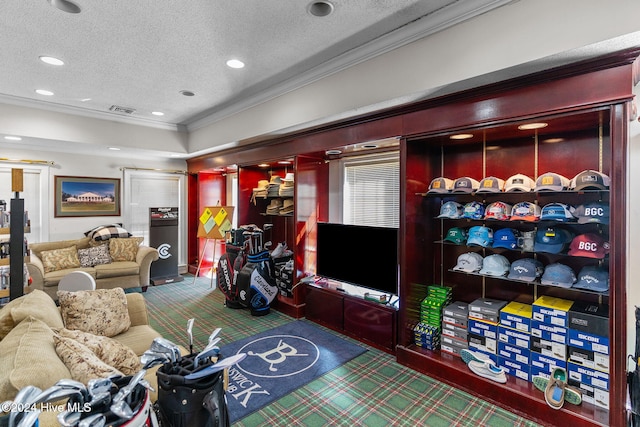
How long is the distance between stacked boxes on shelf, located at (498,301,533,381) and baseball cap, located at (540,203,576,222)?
764 mm

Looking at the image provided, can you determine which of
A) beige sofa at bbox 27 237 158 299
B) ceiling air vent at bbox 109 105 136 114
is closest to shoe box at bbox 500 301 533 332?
beige sofa at bbox 27 237 158 299

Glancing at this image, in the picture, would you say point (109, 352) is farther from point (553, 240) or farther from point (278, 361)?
point (553, 240)

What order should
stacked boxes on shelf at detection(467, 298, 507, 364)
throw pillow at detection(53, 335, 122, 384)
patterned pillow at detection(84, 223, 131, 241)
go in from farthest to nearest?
patterned pillow at detection(84, 223, 131, 241), stacked boxes on shelf at detection(467, 298, 507, 364), throw pillow at detection(53, 335, 122, 384)

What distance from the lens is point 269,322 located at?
4.05 m

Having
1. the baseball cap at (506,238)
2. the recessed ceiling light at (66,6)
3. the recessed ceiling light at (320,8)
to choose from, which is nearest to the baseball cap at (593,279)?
the baseball cap at (506,238)

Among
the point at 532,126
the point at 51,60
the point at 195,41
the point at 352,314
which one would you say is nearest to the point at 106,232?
the point at 51,60

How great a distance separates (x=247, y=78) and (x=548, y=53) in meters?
2.86

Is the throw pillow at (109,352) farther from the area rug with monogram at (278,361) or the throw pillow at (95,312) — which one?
the area rug with monogram at (278,361)

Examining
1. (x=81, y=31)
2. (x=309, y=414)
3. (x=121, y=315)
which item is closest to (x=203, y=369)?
(x=309, y=414)

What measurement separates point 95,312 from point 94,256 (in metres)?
3.33

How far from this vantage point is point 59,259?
4887 millimetres

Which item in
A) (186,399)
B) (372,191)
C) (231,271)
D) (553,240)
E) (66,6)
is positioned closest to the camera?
(186,399)

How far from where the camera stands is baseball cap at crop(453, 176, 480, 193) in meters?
2.84

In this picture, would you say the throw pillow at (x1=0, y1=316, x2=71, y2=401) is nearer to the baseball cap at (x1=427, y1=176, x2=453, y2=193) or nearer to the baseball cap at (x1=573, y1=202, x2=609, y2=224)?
the baseball cap at (x1=427, y1=176, x2=453, y2=193)
